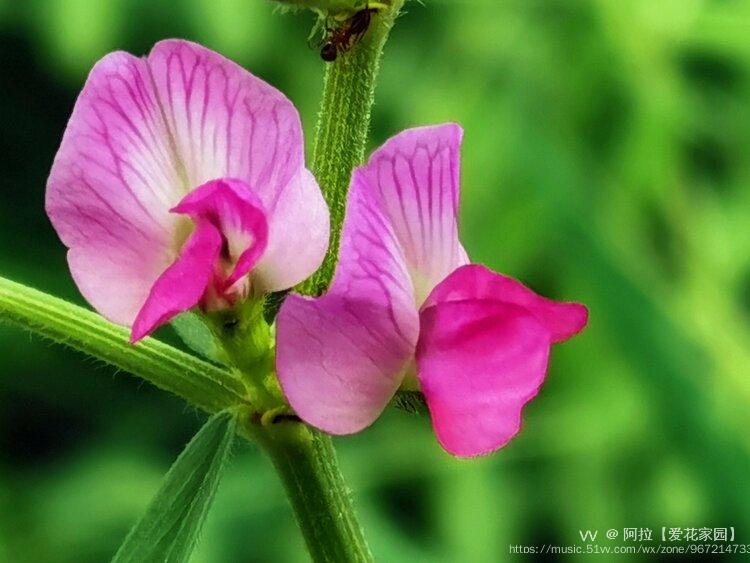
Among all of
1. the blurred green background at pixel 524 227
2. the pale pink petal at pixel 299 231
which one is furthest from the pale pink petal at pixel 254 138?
the blurred green background at pixel 524 227

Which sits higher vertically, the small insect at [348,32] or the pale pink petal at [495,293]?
the small insect at [348,32]

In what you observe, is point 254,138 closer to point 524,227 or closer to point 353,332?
point 353,332

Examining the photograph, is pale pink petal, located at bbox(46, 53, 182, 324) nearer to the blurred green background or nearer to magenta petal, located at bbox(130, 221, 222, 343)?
magenta petal, located at bbox(130, 221, 222, 343)

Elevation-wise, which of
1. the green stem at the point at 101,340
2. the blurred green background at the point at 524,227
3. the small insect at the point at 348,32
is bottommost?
the blurred green background at the point at 524,227

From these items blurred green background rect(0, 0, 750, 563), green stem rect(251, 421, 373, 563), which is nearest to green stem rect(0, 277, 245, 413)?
green stem rect(251, 421, 373, 563)

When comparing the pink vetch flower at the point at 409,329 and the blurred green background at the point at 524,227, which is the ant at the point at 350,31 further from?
the blurred green background at the point at 524,227

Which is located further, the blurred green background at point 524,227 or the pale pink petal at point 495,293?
the blurred green background at point 524,227

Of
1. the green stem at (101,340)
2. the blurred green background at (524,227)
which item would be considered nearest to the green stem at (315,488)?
the green stem at (101,340)
